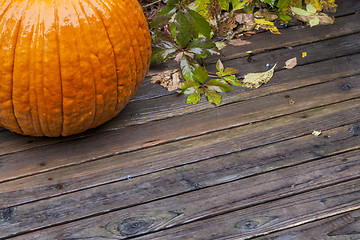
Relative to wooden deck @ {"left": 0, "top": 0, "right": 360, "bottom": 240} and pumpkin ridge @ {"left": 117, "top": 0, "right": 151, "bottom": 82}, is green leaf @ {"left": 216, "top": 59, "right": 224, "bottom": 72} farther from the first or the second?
pumpkin ridge @ {"left": 117, "top": 0, "right": 151, "bottom": 82}

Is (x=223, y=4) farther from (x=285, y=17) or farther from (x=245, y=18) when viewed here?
(x=285, y=17)

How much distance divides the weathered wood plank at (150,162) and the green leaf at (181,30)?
2.16ft

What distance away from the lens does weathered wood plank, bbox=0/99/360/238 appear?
1843 millimetres

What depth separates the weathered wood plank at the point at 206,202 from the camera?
69.3 inches

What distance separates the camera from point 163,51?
8.42ft

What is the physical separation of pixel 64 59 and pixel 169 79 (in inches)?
32.9

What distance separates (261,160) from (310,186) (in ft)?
0.82

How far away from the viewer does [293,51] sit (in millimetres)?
2730

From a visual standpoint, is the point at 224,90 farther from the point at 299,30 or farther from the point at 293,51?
the point at 299,30

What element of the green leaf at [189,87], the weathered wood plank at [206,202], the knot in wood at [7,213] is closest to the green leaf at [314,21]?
the green leaf at [189,87]

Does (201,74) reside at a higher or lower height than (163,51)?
lower

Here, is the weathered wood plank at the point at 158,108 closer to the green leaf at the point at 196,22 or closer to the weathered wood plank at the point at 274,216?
the green leaf at the point at 196,22

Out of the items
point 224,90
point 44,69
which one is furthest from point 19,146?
point 224,90

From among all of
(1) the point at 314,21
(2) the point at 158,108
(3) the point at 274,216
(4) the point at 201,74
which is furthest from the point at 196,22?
(3) the point at 274,216
